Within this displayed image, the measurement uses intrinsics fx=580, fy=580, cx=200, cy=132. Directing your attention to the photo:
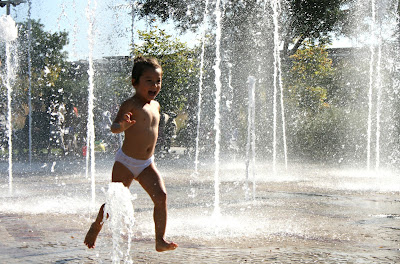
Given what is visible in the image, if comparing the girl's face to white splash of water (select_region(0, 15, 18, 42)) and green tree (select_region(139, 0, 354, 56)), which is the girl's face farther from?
green tree (select_region(139, 0, 354, 56))

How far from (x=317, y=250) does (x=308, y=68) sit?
2046 centimetres

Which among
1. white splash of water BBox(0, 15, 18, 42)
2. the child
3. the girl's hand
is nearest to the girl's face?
the child

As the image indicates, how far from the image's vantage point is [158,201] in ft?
12.1

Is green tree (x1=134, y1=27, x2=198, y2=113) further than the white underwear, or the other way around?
green tree (x1=134, y1=27, x2=198, y2=113)

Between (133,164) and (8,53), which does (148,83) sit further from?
(8,53)

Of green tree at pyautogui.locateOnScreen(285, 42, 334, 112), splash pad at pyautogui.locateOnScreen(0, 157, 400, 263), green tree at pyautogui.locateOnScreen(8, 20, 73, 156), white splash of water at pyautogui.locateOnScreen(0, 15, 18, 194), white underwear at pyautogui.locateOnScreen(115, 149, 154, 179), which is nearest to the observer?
white underwear at pyautogui.locateOnScreen(115, 149, 154, 179)

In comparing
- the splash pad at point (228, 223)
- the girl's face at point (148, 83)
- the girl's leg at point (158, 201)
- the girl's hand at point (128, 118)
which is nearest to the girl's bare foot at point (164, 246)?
the girl's leg at point (158, 201)

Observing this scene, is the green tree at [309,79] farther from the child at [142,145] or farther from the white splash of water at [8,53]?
the child at [142,145]

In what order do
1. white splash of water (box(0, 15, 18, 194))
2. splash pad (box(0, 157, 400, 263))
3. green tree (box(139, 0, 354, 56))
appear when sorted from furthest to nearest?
green tree (box(139, 0, 354, 56))
white splash of water (box(0, 15, 18, 194))
splash pad (box(0, 157, 400, 263))

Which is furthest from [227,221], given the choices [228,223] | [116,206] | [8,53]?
[8,53]

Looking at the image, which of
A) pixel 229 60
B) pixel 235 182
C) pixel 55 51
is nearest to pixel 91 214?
pixel 235 182

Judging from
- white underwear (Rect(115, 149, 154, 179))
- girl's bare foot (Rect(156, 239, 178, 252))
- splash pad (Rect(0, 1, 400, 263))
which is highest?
white underwear (Rect(115, 149, 154, 179))

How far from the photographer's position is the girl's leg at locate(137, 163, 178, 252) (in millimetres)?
3619

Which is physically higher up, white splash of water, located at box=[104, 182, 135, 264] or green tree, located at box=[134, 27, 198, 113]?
green tree, located at box=[134, 27, 198, 113]
